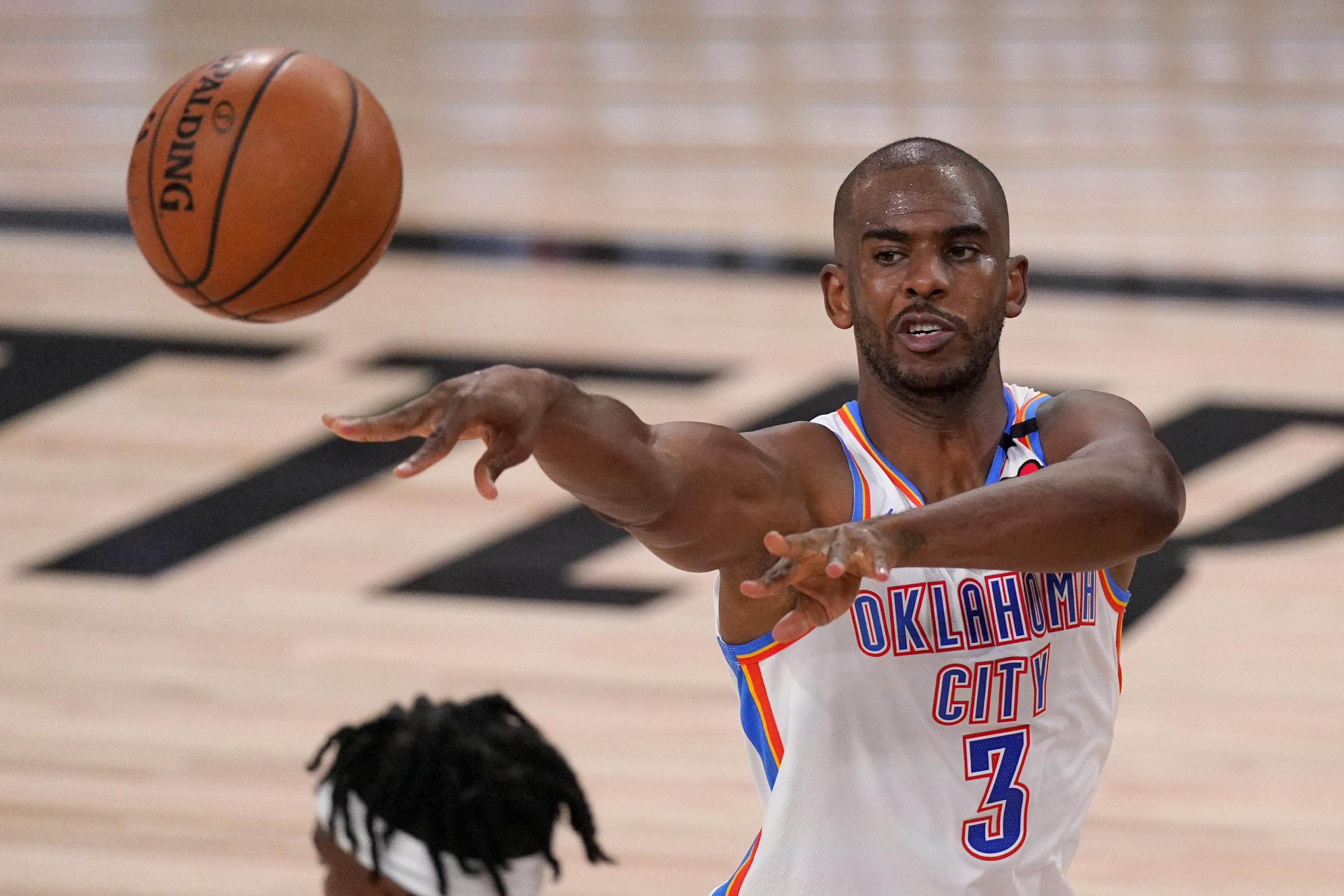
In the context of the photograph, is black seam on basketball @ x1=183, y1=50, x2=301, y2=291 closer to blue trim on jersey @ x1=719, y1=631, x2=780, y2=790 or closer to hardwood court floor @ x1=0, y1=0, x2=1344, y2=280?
blue trim on jersey @ x1=719, y1=631, x2=780, y2=790

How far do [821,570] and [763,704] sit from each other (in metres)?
0.68

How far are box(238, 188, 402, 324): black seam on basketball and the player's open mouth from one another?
1.17m

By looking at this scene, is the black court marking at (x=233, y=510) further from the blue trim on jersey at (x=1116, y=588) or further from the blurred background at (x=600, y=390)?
the blue trim on jersey at (x=1116, y=588)

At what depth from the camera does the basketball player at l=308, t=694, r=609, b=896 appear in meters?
2.58

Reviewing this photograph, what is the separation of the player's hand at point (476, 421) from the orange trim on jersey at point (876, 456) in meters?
0.63

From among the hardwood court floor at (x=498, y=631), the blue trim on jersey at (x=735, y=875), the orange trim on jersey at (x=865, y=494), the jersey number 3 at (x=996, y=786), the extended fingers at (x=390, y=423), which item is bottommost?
the hardwood court floor at (x=498, y=631)

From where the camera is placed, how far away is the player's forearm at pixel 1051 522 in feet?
7.68

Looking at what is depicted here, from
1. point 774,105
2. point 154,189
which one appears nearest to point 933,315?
point 154,189

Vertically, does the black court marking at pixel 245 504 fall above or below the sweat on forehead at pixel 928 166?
below

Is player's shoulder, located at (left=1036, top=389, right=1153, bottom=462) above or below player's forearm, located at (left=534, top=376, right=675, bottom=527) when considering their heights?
below

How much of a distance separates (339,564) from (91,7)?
9695 millimetres

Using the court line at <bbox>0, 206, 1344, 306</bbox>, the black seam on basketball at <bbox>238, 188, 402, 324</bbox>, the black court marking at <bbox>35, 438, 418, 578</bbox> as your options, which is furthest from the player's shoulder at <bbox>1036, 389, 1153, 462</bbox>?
the court line at <bbox>0, 206, 1344, 306</bbox>

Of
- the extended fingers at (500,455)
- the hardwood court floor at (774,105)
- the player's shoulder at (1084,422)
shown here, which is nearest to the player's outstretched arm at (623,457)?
the extended fingers at (500,455)

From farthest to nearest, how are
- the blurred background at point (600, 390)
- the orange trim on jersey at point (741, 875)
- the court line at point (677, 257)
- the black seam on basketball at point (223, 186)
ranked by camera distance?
the court line at point (677, 257)
the blurred background at point (600, 390)
the black seam on basketball at point (223, 186)
the orange trim on jersey at point (741, 875)
